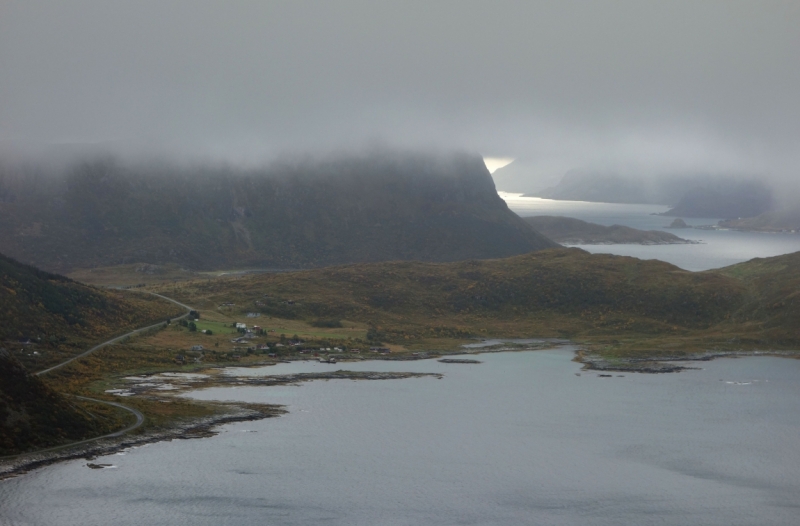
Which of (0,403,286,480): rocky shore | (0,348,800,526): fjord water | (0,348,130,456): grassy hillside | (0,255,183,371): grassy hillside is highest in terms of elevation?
(0,255,183,371): grassy hillside

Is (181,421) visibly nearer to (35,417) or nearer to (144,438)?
(144,438)

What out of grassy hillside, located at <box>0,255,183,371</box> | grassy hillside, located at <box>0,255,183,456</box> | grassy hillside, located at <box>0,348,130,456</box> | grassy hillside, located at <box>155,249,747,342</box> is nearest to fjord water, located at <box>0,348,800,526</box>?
grassy hillside, located at <box>0,348,130,456</box>

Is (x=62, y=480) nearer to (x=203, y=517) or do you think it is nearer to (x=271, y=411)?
(x=203, y=517)

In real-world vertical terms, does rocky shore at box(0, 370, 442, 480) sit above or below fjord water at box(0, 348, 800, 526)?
above

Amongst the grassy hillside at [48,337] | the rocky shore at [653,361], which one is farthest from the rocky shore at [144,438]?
the rocky shore at [653,361]

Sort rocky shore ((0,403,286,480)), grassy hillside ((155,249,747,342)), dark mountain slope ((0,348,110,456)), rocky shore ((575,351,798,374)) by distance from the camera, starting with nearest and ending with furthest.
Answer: rocky shore ((0,403,286,480)), dark mountain slope ((0,348,110,456)), rocky shore ((575,351,798,374)), grassy hillside ((155,249,747,342))

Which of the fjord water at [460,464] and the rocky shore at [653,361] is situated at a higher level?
the rocky shore at [653,361]

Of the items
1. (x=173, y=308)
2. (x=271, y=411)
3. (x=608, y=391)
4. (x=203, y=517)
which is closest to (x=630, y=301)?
(x=608, y=391)

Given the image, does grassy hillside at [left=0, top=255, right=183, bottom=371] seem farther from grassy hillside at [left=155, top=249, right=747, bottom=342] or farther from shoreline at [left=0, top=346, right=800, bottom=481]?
grassy hillside at [left=155, top=249, right=747, bottom=342]

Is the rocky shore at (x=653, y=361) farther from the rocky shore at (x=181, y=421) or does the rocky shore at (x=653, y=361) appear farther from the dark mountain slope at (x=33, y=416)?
the dark mountain slope at (x=33, y=416)
